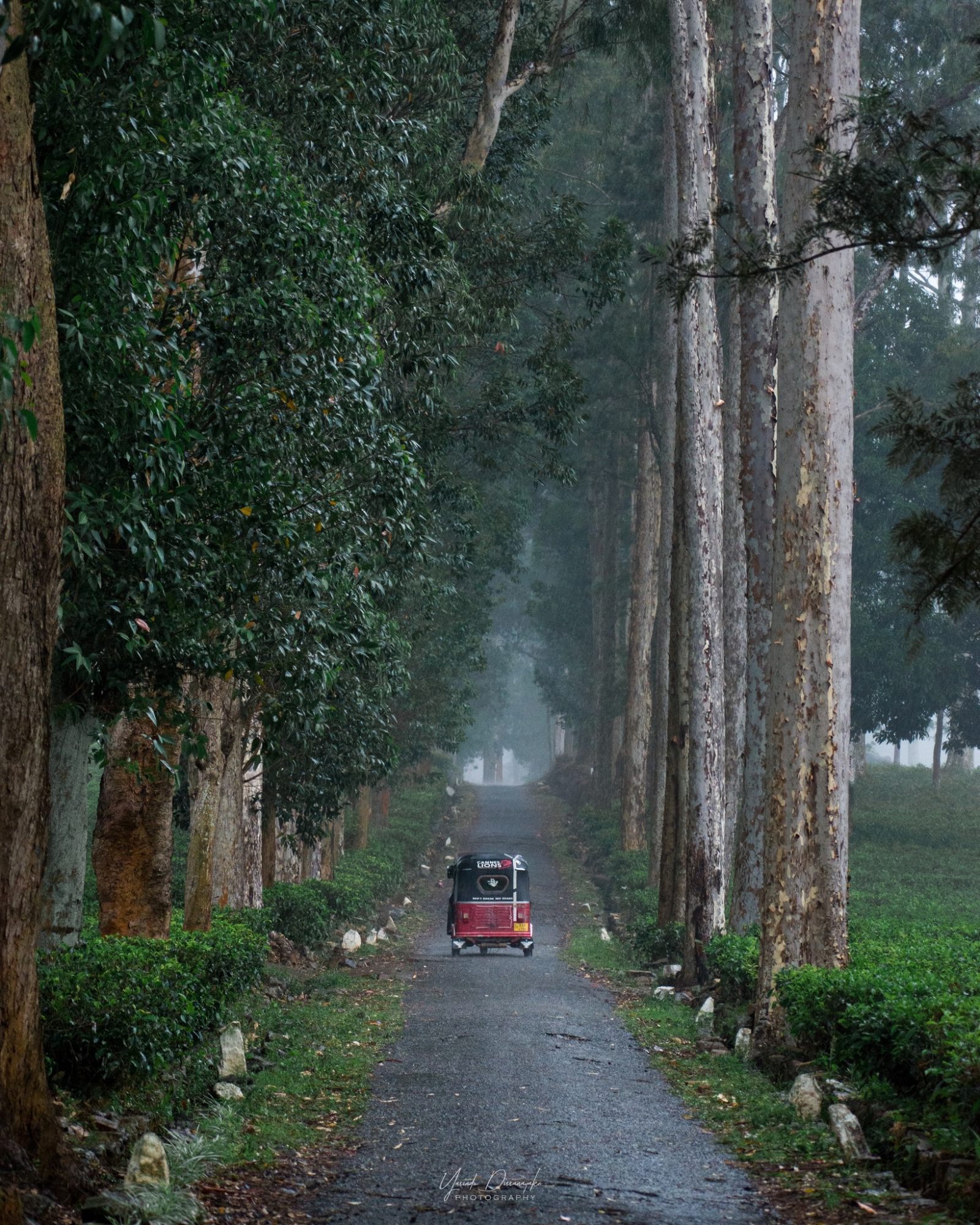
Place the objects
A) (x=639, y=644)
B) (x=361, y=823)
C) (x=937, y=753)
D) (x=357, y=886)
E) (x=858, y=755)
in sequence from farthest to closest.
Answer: (x=937, y=753) < (x=858, y=755) < (x=639, y=644) < (x=361, y=823) < (x=357, y=886)

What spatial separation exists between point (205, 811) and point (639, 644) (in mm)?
22822

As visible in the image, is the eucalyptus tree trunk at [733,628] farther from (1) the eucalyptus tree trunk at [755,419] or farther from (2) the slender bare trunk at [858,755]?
(2) the slender bare trunk at [858,755]

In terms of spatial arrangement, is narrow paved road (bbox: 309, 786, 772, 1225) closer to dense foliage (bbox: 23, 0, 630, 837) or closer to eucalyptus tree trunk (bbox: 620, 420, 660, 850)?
dense foliage (bbox: 23, 0, 630, 837)

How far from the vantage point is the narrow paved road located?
6969 mm

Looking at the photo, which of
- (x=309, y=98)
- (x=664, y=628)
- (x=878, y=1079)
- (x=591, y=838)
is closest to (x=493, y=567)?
(x=664, y=628)

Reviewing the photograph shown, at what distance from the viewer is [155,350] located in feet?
26.0

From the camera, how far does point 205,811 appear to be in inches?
514

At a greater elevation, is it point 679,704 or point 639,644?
point 639,644

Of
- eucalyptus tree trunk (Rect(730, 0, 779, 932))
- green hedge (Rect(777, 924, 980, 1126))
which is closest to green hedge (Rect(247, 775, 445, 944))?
eucalyptus tree trunk (Rect(730, 0, 779, 932))

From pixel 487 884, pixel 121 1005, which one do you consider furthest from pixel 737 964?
pixel 487 884

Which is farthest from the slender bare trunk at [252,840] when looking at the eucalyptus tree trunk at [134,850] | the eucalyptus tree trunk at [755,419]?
the eucalyptus tree trunk at [755,419]

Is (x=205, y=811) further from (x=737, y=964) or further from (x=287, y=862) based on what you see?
(x=287, y=862)

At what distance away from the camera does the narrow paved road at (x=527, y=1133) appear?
6.97 metres

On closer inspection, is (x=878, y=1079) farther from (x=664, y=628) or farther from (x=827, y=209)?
(x=664, y=628)
